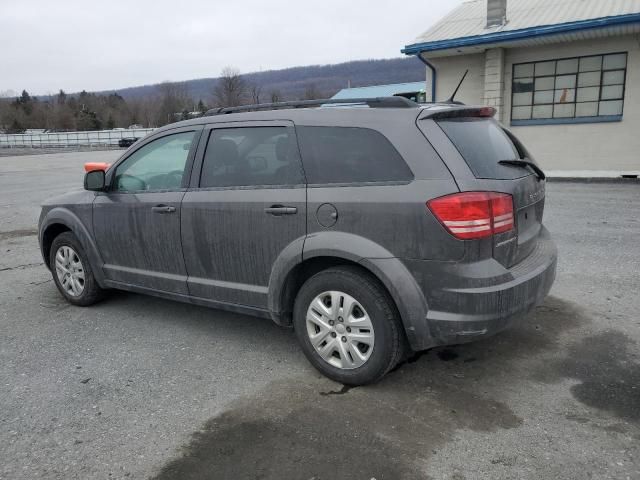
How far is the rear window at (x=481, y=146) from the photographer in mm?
3170

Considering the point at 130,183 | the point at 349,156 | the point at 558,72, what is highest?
the point at 558,72

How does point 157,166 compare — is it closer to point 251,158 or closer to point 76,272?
point 251,158

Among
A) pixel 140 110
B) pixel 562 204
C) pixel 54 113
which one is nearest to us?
pixel 562 204

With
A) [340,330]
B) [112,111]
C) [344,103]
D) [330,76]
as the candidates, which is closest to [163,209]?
[344,103]

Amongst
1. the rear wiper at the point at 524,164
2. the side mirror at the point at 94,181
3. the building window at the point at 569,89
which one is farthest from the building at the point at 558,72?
the side mirror at the point at 94,181

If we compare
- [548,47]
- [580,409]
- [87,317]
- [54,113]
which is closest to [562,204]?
[548,47]

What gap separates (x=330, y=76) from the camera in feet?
430

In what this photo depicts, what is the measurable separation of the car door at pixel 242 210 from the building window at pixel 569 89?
1275cm

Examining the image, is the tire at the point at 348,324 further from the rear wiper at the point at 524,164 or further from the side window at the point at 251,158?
the rear wiper at the point at 524,164

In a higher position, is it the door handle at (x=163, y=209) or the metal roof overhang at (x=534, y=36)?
the metal roof overhang at (x=534, y=36)

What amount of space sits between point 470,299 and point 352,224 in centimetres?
81

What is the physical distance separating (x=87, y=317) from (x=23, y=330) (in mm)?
506

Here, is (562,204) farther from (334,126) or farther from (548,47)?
(334,126)

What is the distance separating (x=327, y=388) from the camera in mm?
3408
